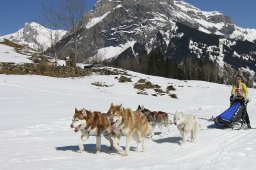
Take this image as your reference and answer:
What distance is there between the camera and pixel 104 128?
9.75 meters

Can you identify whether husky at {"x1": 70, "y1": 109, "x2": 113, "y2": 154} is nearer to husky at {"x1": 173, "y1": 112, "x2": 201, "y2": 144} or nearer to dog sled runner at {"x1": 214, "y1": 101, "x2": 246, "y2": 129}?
husky at {"x1": 173, "y1": 112, "x2": 201, "y2": 144}

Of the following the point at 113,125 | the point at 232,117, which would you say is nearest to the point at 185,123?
the point at 113,125

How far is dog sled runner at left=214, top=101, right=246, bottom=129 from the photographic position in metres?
14.5

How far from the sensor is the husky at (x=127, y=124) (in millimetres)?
9219

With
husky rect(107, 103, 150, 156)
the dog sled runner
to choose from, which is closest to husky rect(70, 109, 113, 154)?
husky rect(107, 103, 150, 156)

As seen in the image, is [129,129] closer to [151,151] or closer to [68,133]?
[151,151]

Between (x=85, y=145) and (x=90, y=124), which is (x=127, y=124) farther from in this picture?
(x=85, y=145)

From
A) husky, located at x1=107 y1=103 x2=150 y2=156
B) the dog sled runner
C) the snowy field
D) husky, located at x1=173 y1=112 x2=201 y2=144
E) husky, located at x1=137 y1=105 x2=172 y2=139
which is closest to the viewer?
the snowy field

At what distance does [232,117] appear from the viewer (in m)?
14.5

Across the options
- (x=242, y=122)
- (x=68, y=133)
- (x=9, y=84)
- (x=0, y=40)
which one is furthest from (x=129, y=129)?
(x=0, y=40)

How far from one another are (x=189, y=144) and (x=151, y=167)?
10.9 ft

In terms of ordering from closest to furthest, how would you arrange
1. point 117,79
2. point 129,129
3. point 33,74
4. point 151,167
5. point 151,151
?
point 151,167 < point 129,129 < point 151,151 < point 33,74 < point 117,79

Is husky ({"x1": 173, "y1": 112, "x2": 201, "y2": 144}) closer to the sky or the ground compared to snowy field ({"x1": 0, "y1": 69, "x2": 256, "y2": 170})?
closer to the sky

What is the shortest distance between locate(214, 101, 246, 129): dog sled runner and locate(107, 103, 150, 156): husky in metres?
5.21
